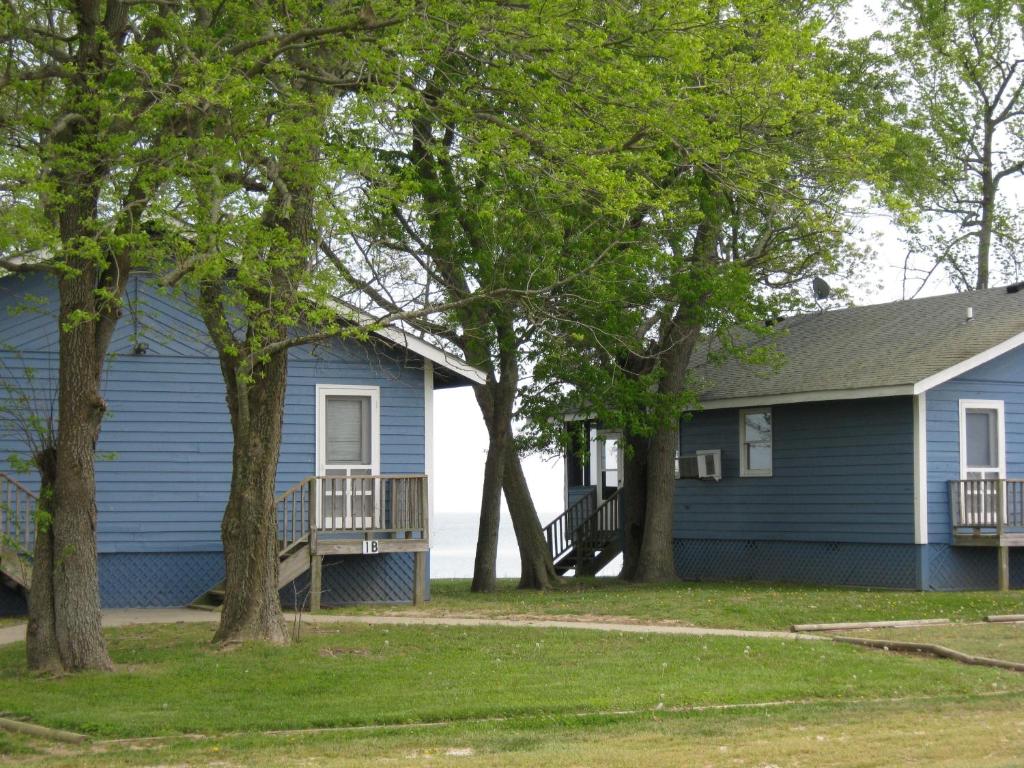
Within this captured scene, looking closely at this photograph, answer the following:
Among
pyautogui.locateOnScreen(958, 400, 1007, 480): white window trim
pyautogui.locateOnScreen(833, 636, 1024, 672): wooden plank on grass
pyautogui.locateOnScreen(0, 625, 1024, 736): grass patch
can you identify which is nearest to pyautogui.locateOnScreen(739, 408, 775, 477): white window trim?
pyautogui.locateOnScreen(958, 400, 1007, 480): white window trim

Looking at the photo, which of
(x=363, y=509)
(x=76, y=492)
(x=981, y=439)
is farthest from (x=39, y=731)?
(x=981, y=439)

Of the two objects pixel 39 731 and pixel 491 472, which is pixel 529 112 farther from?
pixel 491 472

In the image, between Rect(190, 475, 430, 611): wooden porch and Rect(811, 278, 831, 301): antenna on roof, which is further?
Rect(811, 278, 831, 301): antenna on roof

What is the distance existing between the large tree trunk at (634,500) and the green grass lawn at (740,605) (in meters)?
4.14

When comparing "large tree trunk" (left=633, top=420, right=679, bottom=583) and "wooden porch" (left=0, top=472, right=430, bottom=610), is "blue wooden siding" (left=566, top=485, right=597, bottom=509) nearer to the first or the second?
"large tree trunk" (left=633, top=420, right=679, bottom=583)

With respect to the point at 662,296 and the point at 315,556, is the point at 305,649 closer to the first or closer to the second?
the point at 315,556

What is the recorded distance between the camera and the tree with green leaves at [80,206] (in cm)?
1262

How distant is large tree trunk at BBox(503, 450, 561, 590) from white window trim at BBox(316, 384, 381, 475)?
4.57 meters

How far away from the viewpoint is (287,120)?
43.0ft

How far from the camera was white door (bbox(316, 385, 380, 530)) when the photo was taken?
2123 centimetres

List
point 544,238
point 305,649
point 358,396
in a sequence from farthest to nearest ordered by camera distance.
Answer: point 358,396 → point 544,238 → point 305,649

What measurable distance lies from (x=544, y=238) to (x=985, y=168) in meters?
21.3

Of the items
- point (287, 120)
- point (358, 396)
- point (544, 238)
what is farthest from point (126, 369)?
point (287, 120)

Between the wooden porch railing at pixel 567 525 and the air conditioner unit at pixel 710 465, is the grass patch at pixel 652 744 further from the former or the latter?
the wooden porch railing at pixel 567 525
